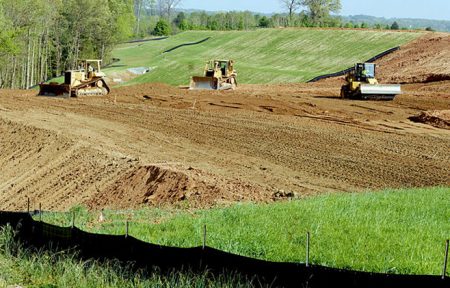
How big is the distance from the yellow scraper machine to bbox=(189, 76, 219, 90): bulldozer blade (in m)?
9.54

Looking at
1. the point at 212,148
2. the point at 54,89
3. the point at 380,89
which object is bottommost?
the point at 212,148

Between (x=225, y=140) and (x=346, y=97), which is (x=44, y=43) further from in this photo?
(x=225, y=140)

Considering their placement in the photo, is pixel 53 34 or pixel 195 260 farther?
pixel 53 34

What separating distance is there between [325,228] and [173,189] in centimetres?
604

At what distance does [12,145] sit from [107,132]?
12.7 feet

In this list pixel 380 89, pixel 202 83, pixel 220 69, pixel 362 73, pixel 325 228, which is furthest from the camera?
pixel 220 69

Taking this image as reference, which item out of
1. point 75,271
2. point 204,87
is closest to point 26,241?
point 75,271

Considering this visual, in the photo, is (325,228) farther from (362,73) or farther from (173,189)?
(362,73)

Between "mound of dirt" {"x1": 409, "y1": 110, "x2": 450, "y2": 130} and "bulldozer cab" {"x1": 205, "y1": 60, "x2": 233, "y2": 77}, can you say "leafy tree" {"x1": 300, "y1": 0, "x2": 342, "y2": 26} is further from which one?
"mound of dirt" {"x1": 409, "y1": 110, "x2": 450, "y2": 130}

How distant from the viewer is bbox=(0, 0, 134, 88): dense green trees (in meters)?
74.2

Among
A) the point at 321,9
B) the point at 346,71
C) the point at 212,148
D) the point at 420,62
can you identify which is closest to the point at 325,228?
the point at 212,148

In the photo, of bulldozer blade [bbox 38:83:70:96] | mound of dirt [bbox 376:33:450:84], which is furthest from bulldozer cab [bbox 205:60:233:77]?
mound of dirt [bbox 376:33:450:84]

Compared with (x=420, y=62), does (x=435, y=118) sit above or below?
below

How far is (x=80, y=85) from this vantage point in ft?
140
